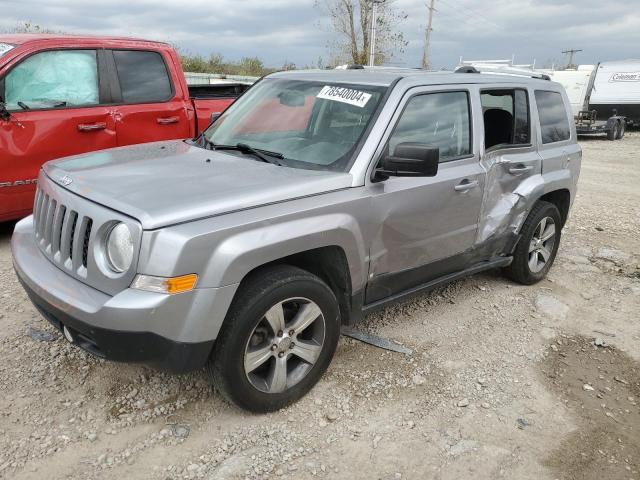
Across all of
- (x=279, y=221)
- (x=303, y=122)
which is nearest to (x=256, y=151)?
(x=303, y=122)

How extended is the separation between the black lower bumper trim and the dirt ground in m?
0.49

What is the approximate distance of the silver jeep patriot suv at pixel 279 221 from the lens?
2406 millimetres

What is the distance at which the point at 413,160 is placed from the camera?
2.92 m

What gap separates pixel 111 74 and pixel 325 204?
3.66m

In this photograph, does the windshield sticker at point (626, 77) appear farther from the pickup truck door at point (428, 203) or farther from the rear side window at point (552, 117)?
the pickup truck door at point (428, 203)

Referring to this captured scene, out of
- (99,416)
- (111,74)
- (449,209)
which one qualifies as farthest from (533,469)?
(111,74)

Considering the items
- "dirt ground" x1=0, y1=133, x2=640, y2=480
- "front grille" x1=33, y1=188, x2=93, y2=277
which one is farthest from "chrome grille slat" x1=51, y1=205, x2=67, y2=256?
"dirt ground" x1=0, y1=133, x2=640, y2=480

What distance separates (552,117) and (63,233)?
12.9 feet

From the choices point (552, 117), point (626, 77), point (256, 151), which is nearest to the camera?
point (256, 151)

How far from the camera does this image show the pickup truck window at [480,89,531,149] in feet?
13.2

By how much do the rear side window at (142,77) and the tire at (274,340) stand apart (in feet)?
12.0

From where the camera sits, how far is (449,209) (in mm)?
3605

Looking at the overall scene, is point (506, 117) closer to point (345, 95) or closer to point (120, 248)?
point (345, 95)

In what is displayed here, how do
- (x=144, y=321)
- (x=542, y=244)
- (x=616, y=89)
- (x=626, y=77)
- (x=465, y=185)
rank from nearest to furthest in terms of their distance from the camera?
(x=144, y=321) < (x=465, y=185) < (x=542, y=244) < (x=626, y=77) < (x=616, y=89)
